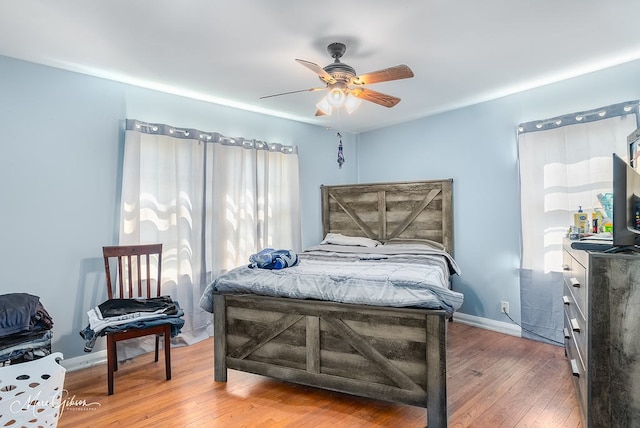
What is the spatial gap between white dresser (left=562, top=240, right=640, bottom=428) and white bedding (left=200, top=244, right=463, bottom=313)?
656 millimetres

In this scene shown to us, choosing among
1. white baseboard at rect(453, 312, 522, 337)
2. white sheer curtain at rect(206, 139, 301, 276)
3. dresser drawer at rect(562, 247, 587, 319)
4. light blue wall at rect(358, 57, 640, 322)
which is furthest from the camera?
white sheer curtain at rect(206, 139, 301, 276)

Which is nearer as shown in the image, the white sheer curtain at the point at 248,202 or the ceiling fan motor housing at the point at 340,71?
the ceiling fan motor housing at the point at 340,71

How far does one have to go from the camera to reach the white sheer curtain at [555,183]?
121 inches

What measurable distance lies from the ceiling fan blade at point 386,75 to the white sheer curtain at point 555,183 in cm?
190

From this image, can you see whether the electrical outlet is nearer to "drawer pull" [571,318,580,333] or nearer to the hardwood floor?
the hardwood floor

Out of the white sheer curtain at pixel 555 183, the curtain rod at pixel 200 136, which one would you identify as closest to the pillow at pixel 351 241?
the curtain rod at pixel 200 136

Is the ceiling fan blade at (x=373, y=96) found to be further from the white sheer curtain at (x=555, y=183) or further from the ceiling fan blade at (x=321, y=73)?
the white sheer curtain at (x=555, y=183)

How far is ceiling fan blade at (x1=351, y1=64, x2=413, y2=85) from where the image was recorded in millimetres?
2288

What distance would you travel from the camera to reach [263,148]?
168 inches

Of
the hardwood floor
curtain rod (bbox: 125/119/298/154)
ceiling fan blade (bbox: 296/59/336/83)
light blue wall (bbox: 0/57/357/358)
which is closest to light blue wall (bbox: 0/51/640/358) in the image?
light blue wall (bbox: 0/57/357/358)

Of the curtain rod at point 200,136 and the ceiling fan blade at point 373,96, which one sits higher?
the ceiling fan blade at point 373,96

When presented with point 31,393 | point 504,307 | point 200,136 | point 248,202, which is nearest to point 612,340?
point 504,307

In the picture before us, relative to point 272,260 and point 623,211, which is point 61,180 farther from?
point 623,211

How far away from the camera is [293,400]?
95.8 inches
